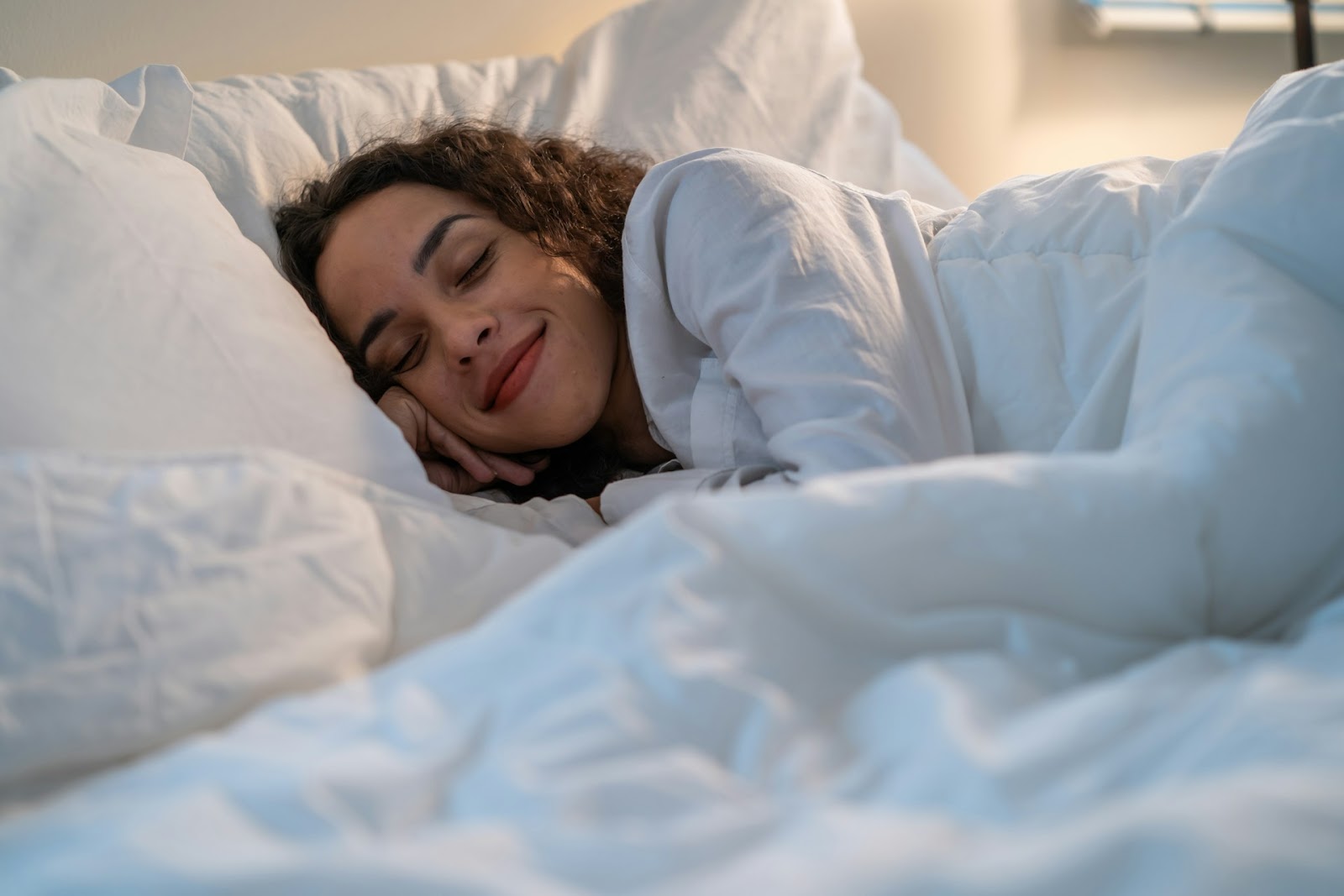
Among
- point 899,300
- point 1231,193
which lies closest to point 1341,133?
point 1231,193

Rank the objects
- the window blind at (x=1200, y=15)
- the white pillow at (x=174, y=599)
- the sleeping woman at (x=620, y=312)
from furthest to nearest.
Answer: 1. the window blind at (x=1200, y=15)
2. the sleeping woman at (x=620, y=312)
3. the white pillow at (x=174, y=599)

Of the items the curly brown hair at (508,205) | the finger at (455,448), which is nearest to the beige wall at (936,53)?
the curly brown hair at (508,205)

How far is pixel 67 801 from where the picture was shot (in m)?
0.41

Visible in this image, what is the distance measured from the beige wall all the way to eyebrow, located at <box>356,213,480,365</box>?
51cm

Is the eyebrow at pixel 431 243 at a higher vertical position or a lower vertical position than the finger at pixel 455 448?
higher

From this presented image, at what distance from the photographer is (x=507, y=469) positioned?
112 centimetres

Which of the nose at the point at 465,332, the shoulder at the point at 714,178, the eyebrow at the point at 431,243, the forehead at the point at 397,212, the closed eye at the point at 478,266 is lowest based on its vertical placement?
the nose at the point at 465,332

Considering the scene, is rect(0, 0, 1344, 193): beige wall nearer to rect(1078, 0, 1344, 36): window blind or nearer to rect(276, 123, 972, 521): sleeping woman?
rect(1078, 0, 1344, 36): window blind

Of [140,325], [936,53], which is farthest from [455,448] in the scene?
[936,53]

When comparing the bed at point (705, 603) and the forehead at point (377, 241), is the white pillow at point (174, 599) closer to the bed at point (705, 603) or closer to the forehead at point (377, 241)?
the bed at point (705, 603)

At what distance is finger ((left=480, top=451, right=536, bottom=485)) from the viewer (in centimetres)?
112

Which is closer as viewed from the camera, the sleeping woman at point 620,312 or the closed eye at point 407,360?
the sleeping woman at point 620,312

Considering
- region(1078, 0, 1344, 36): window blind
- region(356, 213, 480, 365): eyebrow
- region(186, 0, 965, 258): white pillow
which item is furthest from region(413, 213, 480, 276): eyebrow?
region(1078, 0, 1344, 36): window blind

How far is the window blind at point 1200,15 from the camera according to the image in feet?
6.86
